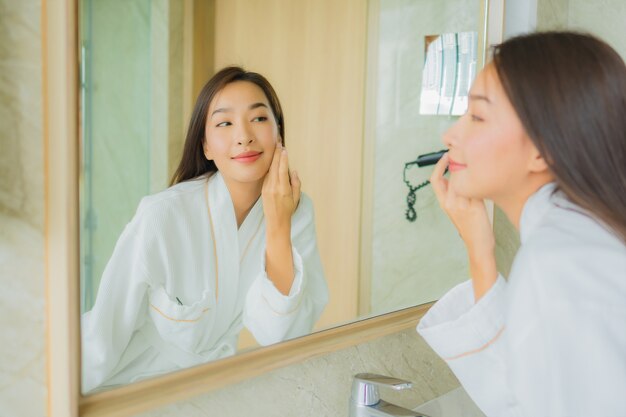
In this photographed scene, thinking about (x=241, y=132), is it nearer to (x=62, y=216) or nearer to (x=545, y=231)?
(x=62, y=216)

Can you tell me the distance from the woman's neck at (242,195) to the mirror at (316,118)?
0.08m

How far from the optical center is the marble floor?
68cm

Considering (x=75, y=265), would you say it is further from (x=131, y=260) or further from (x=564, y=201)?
(x=564, y=201)

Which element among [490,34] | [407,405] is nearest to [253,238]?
[407,405]

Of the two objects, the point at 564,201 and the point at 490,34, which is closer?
the point at 564,201

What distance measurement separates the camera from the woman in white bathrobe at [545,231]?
0.73 m

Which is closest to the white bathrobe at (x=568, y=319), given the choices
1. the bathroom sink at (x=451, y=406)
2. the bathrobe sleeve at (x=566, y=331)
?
the bathrobe sleeve at (x=566, y=331)

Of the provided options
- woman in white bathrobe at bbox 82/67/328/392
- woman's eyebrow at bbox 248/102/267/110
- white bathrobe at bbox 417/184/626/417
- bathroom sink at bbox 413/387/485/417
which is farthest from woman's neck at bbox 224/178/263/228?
bathroom sink at bbox 413/387/485/417

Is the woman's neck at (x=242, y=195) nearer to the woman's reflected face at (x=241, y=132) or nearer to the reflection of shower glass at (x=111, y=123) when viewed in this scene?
the woman's reflected face at (x=241, y=132)

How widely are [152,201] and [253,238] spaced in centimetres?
18

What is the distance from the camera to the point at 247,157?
896 mm

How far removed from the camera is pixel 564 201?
0.83 meters

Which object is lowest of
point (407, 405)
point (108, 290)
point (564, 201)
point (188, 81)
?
point (407, 405)

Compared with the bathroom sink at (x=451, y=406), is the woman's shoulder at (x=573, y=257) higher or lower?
higher
